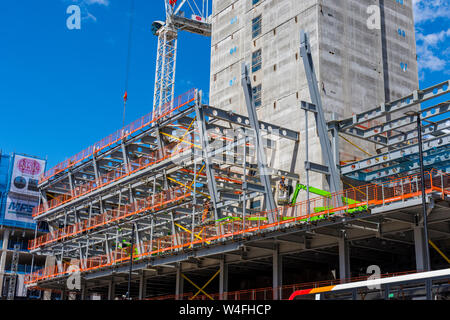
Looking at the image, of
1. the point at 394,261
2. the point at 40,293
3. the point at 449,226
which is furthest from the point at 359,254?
the point at 40,293

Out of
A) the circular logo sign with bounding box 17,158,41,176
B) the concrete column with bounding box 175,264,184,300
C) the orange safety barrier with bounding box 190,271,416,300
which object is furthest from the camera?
the circular logo sign with bounding box 17,158,41,176

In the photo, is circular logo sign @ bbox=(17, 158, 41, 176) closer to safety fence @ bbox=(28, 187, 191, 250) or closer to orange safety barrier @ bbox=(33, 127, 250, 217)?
orange safety barrier @ bbox=(33, 127, 250, 217)

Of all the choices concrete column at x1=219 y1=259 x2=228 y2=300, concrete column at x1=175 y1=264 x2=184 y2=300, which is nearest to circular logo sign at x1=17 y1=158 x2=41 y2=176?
concrete column at x1=175 y1=264 x2=184 y2=300

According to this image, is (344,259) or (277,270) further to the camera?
(277,270)

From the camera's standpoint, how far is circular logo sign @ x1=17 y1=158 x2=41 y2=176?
304 ft

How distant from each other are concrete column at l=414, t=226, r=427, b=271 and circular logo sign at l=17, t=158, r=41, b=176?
254ft

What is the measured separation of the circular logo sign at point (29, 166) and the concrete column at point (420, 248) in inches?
3045

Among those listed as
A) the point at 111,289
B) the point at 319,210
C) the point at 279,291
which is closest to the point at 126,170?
the point at 111,289

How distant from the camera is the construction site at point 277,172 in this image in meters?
33.8

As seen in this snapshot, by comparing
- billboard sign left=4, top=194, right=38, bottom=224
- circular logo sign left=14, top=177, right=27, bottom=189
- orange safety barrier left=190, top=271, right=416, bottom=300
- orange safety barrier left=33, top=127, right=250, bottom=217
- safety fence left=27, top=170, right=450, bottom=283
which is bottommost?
orange safety barrier left=190, top=271, right=416, bottom=300

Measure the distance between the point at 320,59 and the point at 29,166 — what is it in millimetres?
62225

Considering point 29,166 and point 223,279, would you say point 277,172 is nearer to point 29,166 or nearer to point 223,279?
point 223,279

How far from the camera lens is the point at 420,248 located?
27828 millimetres

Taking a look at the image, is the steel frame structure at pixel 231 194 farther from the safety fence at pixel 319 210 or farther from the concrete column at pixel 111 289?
the concrete column at pixel 111 289
